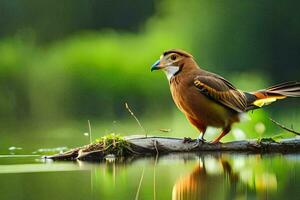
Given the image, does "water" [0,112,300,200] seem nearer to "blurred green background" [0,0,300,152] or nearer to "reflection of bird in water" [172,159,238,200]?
"reflection of bird in water" [172,159,238,200]

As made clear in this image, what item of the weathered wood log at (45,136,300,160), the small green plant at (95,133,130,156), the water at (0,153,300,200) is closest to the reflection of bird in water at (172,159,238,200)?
the water at (0,153,300,200)

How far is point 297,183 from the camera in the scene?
3.45m

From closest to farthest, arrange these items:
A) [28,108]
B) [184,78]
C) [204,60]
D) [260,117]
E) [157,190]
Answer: [157,190] → [184,78] → [260,117] → [28,108] → [204,60]

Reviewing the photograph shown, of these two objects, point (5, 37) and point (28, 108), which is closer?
point (28, 108)

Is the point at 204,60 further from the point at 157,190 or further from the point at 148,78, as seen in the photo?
the point at 157,190

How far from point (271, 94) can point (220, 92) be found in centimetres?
28

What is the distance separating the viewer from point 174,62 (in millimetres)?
4242

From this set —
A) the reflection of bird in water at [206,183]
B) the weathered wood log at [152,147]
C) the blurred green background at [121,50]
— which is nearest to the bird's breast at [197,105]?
the weathered wood log at [152,147]

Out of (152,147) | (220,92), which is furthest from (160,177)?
(220,92)

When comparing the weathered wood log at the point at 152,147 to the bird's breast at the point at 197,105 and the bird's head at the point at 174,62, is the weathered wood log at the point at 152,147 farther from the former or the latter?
the bird's head at the point at 174,62

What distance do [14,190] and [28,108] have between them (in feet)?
20.7

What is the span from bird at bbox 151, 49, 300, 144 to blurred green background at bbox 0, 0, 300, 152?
422cm

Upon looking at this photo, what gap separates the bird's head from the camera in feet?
13.9

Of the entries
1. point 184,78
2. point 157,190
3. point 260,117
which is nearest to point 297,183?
point 157,190
